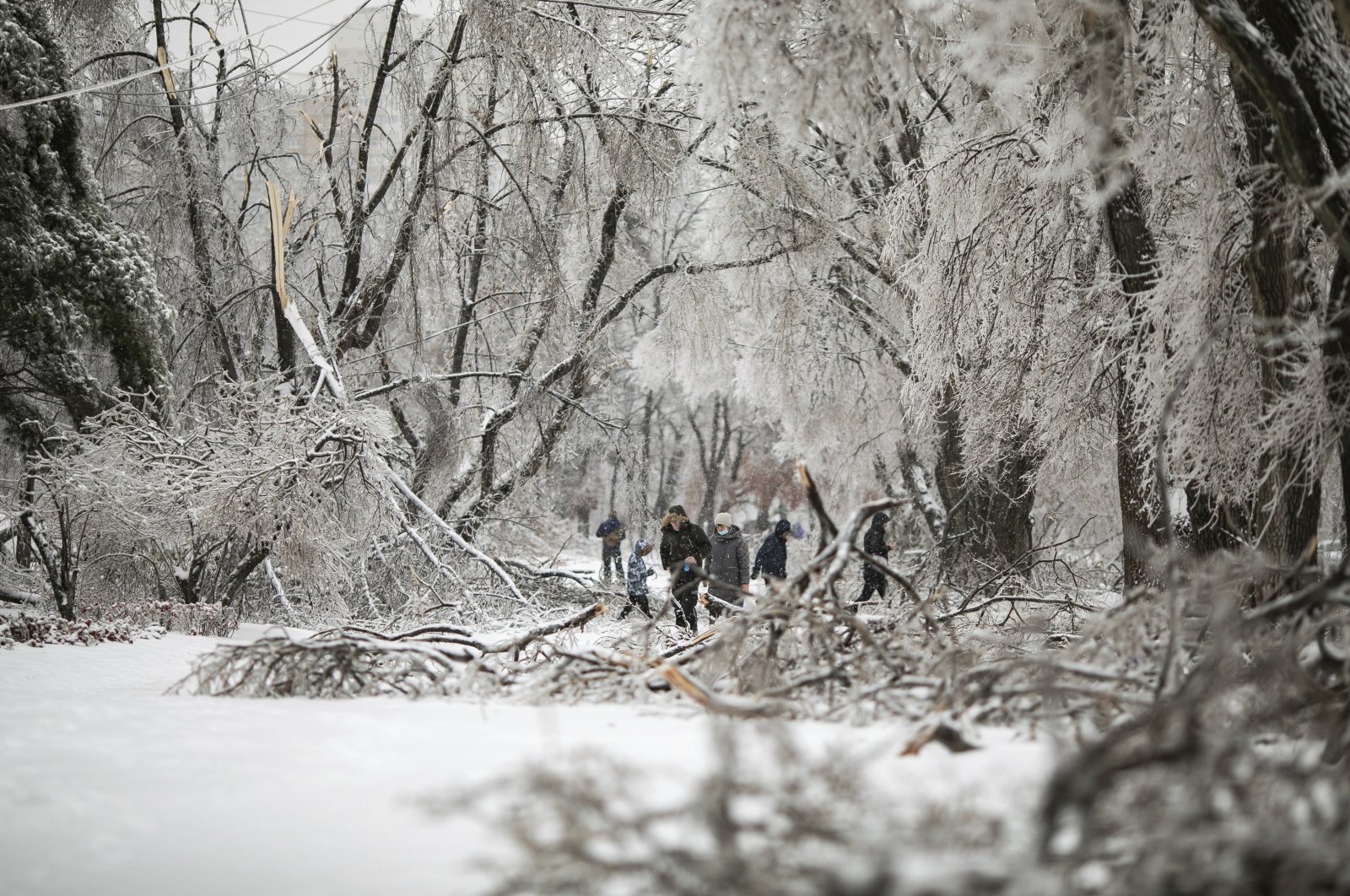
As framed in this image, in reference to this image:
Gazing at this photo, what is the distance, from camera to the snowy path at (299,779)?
1470 millimetres

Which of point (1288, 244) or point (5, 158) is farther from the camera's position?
point (5, 158)

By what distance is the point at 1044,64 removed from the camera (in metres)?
5.00

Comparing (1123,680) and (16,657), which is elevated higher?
(1123,680)

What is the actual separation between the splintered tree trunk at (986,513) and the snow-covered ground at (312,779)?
358 inches

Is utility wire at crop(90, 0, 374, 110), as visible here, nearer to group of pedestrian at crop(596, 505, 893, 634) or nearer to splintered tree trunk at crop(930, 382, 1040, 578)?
group of pedestrian at crop(596, 505, 893, 634)

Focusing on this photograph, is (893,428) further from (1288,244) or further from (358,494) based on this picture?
(1288,244)

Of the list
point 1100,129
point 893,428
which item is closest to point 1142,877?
point 1100,129

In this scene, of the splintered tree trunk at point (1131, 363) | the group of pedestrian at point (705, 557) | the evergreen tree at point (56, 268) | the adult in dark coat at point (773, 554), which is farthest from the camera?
the adult in dark coat at point (773, 554)

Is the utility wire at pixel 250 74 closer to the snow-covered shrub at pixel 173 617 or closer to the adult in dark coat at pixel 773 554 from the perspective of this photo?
the snow-covered shrub at pixel 173 617

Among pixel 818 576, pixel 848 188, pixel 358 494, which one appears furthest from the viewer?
pixel 848 188

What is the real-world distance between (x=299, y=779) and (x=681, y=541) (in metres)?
7.65

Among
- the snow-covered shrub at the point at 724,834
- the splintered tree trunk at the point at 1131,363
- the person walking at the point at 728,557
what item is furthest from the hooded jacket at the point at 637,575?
the snow-covered shrub at the point at 724,834

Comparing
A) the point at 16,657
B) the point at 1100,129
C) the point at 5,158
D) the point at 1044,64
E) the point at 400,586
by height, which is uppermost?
the point at 5,158

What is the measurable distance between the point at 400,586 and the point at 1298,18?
368 inches
